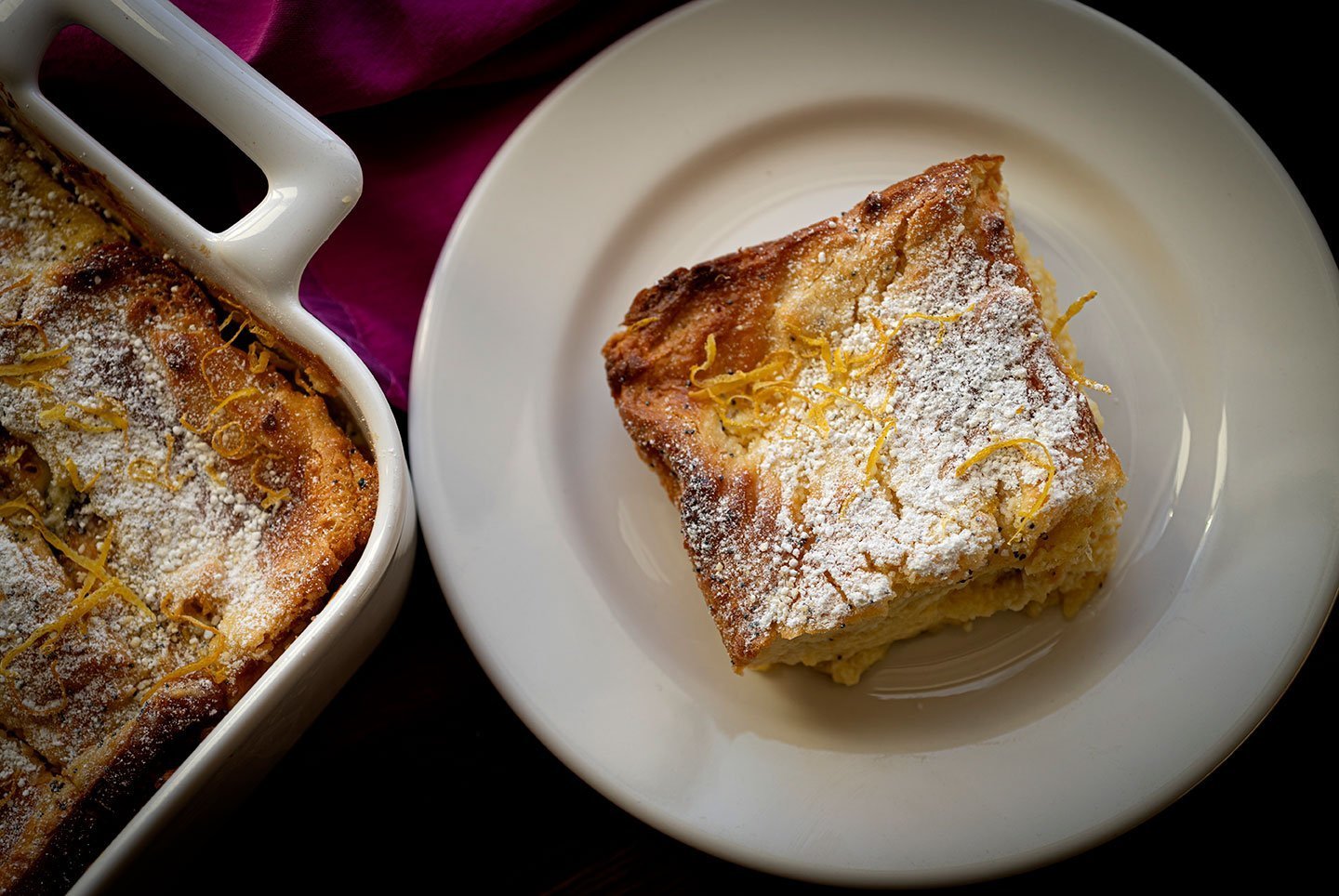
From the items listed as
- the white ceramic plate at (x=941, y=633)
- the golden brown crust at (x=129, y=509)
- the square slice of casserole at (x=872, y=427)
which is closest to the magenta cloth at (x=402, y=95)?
the white ceramic plate at (x=941, y=633)

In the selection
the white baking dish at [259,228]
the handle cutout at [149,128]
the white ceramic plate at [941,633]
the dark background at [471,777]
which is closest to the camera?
the white baking dish at [259,228]

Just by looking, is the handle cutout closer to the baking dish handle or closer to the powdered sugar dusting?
the baking dish handle

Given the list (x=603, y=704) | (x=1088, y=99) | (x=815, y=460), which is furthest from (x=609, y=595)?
(x=1088, y=99)

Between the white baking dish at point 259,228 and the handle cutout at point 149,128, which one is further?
the handle cutout at point 149,128

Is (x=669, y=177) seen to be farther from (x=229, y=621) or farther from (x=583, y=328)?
(x=229, y=621)

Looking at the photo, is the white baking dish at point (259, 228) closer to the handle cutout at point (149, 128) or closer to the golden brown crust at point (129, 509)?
the golden brown crust at point (129, 509)
